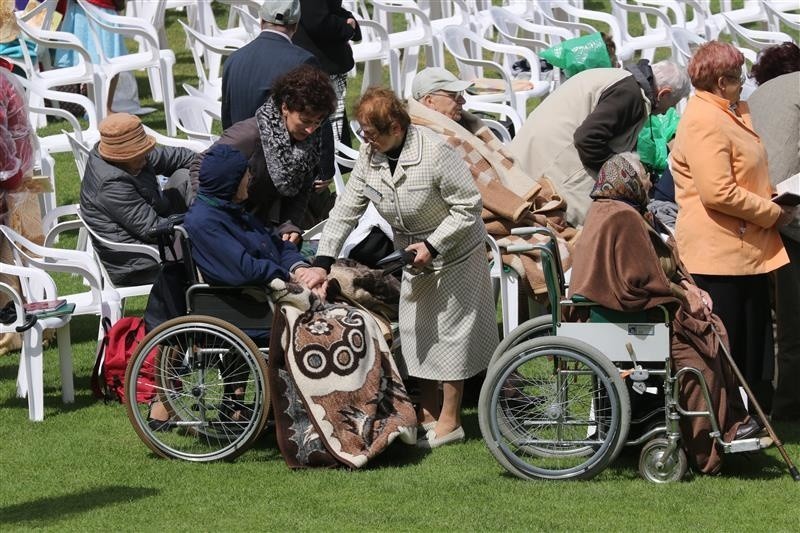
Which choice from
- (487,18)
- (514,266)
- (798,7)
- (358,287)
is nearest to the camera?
(358,287)

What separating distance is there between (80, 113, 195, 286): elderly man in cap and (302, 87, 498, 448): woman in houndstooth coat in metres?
1.36

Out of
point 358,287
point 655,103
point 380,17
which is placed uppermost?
point 655,103

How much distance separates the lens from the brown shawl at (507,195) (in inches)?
298

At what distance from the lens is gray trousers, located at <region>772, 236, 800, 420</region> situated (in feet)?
23.0

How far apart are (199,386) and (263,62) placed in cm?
176

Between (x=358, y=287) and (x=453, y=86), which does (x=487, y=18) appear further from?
(x=358, y=287)

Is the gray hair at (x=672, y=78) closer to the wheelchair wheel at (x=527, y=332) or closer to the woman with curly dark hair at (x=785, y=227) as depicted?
the woman with curly dark hair at (x=785, y=227)

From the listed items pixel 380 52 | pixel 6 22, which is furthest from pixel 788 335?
pixel 380 52

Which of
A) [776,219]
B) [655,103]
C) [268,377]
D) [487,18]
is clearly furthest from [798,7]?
[268,377]

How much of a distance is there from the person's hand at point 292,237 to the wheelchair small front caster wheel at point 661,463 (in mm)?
1807

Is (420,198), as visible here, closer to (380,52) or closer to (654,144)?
(654,144)

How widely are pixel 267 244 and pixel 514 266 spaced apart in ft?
4.67

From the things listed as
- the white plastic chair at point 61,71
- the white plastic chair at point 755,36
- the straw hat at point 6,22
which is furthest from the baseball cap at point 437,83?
the white plastic chair at point 755,36

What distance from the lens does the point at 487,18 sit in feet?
44.0
